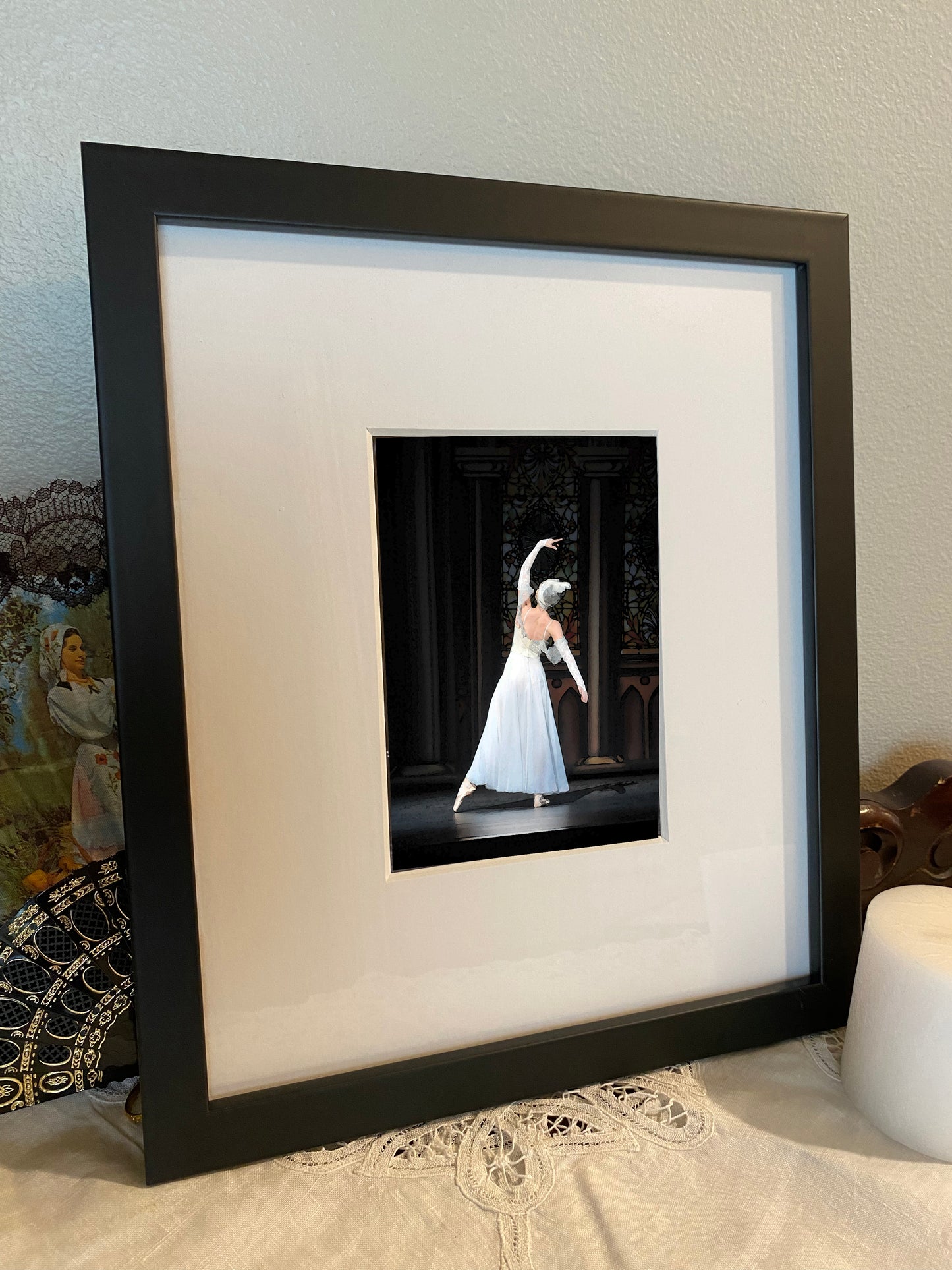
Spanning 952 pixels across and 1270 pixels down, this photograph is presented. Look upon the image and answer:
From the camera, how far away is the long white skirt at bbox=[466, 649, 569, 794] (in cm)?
42

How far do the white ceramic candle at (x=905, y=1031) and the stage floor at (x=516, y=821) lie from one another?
Answer: 0.43ft

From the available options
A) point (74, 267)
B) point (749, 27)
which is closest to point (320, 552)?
point (74, 267)

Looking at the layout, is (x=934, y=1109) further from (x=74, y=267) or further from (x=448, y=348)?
(x=74, y=267)

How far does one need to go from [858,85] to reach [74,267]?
514 mm

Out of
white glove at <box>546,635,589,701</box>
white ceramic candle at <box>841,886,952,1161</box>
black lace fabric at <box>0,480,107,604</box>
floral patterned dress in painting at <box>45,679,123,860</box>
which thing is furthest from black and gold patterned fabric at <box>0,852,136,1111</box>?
white ceramic candle at <box>841,886,952,1161</box>

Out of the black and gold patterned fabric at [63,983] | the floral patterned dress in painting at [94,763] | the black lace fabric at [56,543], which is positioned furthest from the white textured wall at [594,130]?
the black and gold patterned fabric at [63,983]

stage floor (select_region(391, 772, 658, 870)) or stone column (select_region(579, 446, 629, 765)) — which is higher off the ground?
stone column (select_region(579, 446, 629, 765))

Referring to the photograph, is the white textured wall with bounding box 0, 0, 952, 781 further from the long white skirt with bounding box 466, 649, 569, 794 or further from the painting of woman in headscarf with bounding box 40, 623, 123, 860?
the long white skirt with bounding box 466, 649, 569, 794

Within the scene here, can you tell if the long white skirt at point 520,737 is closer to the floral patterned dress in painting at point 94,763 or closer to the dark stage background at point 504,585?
the dark stage background at point 504,585

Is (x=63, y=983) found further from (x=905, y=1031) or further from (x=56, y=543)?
(x=905, y=1031)

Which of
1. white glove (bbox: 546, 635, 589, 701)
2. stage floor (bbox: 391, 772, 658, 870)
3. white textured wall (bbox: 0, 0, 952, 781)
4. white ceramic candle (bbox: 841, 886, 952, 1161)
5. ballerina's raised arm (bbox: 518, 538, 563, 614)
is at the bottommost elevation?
white ceramic candle (bbox: 841, 886, 952, 1161)

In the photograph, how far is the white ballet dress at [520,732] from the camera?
1.38ft

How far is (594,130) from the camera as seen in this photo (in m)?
0.50

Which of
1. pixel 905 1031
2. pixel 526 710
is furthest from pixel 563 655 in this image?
pixel 905 1031
